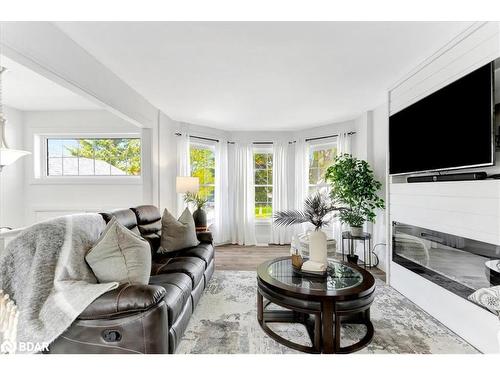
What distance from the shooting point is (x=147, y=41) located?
6.54ft

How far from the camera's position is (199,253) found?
269 centimetres

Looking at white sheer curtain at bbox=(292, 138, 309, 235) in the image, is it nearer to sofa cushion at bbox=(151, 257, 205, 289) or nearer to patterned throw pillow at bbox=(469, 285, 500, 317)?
sofa cushion at bbox=(151, 257, 205, 289)

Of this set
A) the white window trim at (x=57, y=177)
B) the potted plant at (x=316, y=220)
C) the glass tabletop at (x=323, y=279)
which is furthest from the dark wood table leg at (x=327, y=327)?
the white window trim at (x=57, y=177)

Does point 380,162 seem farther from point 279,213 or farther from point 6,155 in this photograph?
point 6,155

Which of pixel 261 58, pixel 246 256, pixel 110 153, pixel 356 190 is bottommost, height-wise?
pixel 246 256

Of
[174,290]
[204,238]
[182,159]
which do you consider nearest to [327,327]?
[174,290]

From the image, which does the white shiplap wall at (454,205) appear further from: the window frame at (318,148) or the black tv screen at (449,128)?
the window frame at (318,148)

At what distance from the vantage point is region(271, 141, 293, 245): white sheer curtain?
4996 mm

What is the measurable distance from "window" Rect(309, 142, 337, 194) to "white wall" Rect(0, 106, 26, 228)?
16.7ft

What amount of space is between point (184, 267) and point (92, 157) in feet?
10.5

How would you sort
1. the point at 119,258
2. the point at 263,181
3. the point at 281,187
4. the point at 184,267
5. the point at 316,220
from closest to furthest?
the point at 119,258 < the point at 184,267 < the point at 316,220 < the point at 281,187 < the point at 263,181

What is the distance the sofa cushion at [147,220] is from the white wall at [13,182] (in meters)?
2.64
